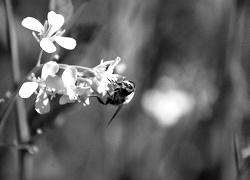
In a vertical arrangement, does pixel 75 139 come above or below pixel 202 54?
below

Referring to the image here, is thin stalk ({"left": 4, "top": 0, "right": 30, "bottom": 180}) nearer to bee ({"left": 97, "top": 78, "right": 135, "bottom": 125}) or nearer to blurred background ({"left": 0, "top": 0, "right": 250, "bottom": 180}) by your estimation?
blurred background ({"left": 0, "top": 0, "right": 250, "bottom": 180})

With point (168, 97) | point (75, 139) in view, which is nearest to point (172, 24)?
point (168, 97)

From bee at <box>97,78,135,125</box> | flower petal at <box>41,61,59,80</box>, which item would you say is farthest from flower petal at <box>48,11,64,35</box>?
bee at <box>97,78,135,125</box>

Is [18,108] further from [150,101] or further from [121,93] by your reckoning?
[150,101]

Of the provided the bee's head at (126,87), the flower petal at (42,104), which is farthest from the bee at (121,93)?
the flower petal at (42,104)

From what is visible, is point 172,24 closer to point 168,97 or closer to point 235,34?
point 168,97

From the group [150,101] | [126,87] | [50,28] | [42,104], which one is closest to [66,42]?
[50,28]

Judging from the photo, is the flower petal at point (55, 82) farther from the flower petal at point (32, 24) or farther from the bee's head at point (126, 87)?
the bee's head at point (126, 87)
